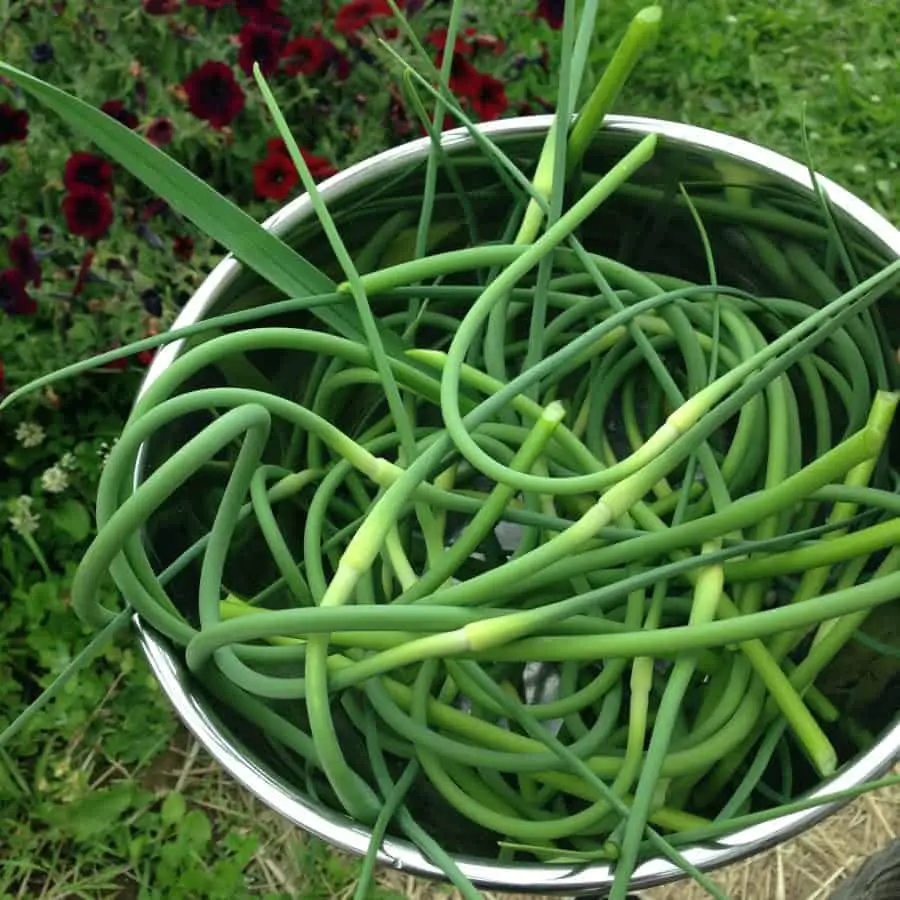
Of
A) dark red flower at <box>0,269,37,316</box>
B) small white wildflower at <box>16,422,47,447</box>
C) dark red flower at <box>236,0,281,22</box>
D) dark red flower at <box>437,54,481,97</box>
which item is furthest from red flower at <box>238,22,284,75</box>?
small white wildflower at <box>16,422,47,447</box>

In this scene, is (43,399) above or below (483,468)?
below

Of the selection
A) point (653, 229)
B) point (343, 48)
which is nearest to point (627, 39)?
point (653, 229)

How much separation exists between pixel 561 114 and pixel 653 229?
0.16 meters

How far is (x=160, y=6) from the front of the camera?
2.57ft

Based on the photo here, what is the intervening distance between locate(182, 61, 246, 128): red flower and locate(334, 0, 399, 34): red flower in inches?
3.8

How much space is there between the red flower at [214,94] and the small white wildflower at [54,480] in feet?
1.00

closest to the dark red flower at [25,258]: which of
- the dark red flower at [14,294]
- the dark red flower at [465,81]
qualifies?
the dark red flower at [14,294]

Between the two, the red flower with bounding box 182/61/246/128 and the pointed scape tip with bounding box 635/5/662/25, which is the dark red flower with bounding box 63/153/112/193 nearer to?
the red flower with bounding box 182/61/246/128

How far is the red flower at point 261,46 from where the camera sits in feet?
2.55

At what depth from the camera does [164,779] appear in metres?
0.86

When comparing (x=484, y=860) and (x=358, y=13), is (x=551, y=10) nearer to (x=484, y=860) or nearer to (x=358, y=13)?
(x=358, y=13)

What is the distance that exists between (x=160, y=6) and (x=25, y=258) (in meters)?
0.21

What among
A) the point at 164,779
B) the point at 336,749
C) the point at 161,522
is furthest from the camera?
the point at 164,779

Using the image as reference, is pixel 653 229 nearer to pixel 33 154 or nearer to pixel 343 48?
pixel 343 48
